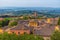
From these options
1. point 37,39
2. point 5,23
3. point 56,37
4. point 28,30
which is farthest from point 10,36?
point 5,23

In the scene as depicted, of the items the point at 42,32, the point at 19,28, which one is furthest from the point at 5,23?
the point at 42,32

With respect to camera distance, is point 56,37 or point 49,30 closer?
point 56,37

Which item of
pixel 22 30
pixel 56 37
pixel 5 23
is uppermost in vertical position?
pixel 56 37

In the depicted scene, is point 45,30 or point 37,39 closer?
point 37,39

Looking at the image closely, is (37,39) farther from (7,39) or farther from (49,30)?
(49,30)

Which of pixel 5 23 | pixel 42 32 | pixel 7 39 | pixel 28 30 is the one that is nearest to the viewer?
pixel 7 39

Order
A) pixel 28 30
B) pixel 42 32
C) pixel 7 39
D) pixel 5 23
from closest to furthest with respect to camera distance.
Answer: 1. pixel 7 39
2. pixel 42 32
3. pixel 28 30
4. pixel 5 23

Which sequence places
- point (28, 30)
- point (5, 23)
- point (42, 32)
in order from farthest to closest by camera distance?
point (5, 23), point (28, 30), point (42, 32)

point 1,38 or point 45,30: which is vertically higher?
point 1,38

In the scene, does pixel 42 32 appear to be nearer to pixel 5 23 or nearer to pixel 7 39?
pixel 7 39
